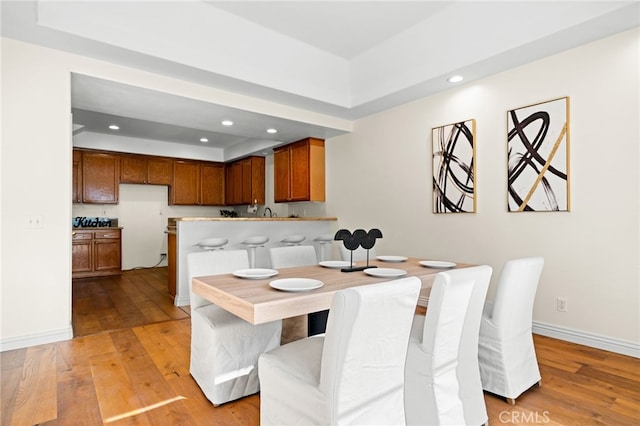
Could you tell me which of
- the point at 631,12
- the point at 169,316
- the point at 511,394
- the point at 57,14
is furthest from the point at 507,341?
the point at 57,14

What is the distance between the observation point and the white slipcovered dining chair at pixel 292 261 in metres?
2.90

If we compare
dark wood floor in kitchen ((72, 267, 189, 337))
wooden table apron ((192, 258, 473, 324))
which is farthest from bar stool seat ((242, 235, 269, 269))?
wooden table apron ((192, 258, 473, 324))

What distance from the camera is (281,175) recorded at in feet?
20.0

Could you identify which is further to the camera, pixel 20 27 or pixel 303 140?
pixel 303 140

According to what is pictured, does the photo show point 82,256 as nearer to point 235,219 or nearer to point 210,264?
point 235,219

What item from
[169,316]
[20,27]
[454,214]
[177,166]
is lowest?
[169,316]

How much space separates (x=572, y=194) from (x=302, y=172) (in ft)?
12.0

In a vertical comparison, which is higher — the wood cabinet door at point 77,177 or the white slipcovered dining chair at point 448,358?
the wood cabinet door at point 77,177

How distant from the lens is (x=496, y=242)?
11.4 ft

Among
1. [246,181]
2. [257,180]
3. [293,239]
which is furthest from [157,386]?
[246,181]

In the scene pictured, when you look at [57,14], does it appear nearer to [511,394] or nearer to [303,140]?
[303,140]

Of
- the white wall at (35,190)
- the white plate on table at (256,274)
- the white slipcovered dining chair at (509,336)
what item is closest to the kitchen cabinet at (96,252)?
the white wall at (35,190)

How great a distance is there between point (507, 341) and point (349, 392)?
1.18 m

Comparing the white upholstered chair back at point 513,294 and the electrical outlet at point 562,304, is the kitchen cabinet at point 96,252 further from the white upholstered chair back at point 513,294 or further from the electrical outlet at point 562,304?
the electrical outlet at point 562,304
